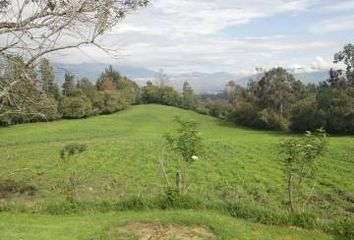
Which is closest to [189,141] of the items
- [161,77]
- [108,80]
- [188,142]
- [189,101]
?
[188,142]

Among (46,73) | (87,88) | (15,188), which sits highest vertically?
(87,88)

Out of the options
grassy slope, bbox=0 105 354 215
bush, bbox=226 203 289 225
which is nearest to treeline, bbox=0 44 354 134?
grassy slope, bbox=0 105 354 215

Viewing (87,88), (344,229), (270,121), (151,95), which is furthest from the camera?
(151,95)

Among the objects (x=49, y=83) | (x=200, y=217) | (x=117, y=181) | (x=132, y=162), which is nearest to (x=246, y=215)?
(x=200, y=217)

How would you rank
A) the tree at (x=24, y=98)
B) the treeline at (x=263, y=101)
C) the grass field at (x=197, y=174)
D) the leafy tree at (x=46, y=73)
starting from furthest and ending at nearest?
1. the treeline at (x=263, y=101)
2. the grass field at (x=197, y=174)
3. the leafy tree at (x=46, y=73)
4. the tree at (x=24, y=98)

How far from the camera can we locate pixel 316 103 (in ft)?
210

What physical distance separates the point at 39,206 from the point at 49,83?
5.01 metres

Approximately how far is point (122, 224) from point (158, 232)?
3.20ft

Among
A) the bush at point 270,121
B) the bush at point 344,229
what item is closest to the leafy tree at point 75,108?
the bush at point 270,121

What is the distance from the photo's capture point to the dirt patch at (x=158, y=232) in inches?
414

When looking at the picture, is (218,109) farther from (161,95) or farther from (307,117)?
(307,117)

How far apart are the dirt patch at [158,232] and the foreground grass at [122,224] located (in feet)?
0.60

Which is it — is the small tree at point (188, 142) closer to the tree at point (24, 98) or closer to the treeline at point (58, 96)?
the treeline at point (58, 96)

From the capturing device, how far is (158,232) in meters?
10.8
